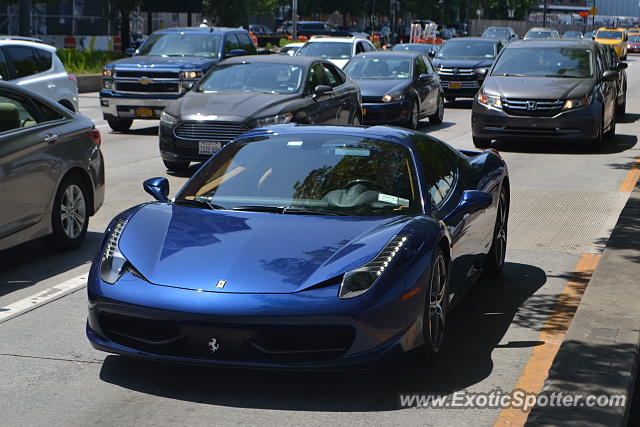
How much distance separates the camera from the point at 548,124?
17.5m

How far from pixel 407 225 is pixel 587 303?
60.2 inches

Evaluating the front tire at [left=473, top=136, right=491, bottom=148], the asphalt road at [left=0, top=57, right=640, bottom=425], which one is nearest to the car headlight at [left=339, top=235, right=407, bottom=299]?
the asphalt road at [left=0, top=57, right=640, bottom=425]

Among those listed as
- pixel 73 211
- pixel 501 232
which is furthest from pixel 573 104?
pixel 73 211

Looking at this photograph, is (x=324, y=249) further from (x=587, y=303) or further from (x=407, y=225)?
(x=587, y=303)

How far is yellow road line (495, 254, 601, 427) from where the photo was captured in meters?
5.48

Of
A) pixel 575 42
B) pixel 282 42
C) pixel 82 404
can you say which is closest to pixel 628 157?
pixel 575 42

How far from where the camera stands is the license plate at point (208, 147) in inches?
558

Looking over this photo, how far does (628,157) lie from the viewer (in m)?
17.4

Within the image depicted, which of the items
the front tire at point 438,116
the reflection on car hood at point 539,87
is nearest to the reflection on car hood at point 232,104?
the reflection on car hood at point 539,87

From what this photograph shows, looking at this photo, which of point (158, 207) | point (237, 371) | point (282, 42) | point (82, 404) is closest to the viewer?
point (82, 404)

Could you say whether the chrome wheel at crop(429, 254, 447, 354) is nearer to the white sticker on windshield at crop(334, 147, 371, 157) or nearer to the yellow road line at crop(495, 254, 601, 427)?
the yellow road line at crop(495, 254, 601, 427)

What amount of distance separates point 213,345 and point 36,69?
1254 cm

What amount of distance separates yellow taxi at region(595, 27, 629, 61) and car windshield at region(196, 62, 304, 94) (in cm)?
5537

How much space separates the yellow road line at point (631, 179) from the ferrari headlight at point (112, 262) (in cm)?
914
